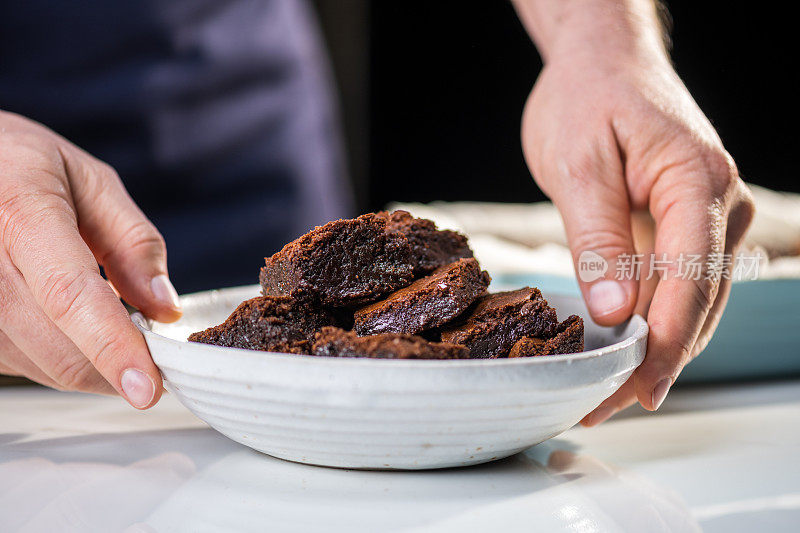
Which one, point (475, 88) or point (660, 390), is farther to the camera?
point (475, 88)

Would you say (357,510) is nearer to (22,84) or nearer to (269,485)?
(269,485)

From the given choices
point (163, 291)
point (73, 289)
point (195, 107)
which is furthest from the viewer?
point (195, 107)

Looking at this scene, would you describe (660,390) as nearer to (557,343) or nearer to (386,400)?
(557,343)

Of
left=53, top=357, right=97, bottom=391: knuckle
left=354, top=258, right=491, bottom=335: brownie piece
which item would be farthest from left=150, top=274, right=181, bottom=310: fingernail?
left=354, top=258, right=491, bottom=335: brownie piece

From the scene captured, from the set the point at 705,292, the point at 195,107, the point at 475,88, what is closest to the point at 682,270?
the point at 705,292

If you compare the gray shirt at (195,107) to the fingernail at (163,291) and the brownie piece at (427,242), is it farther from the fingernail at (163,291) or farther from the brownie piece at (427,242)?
the brownie piece at (427,242)

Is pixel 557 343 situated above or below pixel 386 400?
below

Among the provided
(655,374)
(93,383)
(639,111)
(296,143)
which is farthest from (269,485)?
(296,143)
